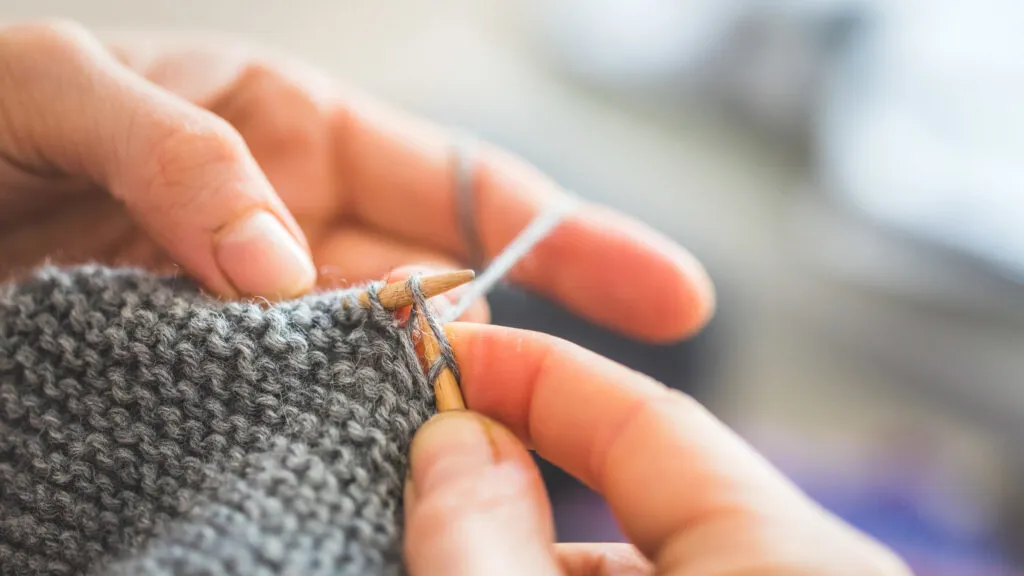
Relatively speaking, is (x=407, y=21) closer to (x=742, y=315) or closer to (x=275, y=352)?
(x=742, y=315)

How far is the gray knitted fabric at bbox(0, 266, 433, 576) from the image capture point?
47cm

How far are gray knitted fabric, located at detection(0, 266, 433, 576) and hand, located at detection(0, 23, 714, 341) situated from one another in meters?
0.08

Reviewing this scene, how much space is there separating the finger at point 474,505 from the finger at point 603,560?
0.18 feet

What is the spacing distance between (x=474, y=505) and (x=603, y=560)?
0.14m

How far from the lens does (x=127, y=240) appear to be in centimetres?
72

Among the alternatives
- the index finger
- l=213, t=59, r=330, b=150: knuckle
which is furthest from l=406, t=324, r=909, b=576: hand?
l=213, t=59, r=330, b=150: knuckle

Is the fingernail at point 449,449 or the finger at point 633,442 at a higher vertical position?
the finger at point 633,442

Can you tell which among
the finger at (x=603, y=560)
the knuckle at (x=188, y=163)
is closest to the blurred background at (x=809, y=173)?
the finger at (x=603, y=560)

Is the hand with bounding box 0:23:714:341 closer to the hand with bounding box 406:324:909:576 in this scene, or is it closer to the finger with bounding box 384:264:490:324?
the finger with bounding box 384:264:490:324

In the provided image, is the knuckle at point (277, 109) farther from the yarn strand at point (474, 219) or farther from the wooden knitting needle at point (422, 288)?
the wooden knitting needle at point (422, 288)

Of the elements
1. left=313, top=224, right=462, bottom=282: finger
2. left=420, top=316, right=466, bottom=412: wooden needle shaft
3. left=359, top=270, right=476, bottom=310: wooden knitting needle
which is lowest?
left=313, top=224, right=462, bottom=282: finger

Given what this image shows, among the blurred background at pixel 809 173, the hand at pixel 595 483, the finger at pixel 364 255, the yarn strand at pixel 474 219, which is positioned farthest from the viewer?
the blurred background at pixel 809 173

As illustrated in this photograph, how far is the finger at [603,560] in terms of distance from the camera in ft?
1.68

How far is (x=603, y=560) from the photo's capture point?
52 centimetres
